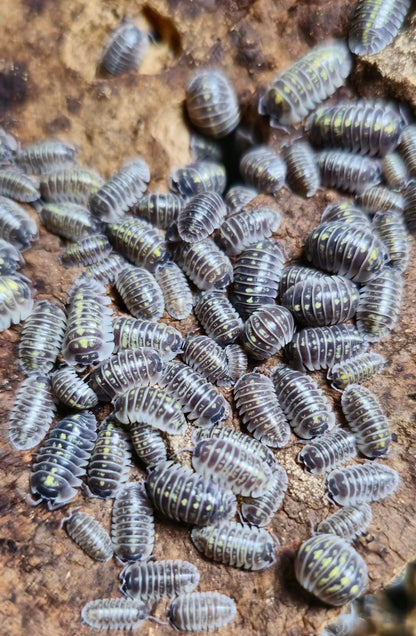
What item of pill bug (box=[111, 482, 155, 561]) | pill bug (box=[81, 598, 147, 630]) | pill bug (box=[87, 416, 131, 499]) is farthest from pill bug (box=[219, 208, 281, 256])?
pill bug (box=[81, 598, 147, 630])

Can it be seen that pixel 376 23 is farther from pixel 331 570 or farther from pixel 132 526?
pixel 132 526

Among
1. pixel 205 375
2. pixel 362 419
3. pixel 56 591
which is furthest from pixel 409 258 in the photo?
pixel 56 591

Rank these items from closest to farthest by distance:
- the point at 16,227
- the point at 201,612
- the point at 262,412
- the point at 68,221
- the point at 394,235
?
the point at 201,612 < the point at 262,412 < the point at 394,235 < the point at 16,227 < the point at 68,221

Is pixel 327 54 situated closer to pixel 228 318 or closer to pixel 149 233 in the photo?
pixel 149 233

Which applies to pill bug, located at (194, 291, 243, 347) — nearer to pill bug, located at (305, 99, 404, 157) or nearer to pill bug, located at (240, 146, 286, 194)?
pill bug, located at (240, 146, 286, 194)

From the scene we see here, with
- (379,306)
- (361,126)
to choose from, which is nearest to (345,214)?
(361,126)

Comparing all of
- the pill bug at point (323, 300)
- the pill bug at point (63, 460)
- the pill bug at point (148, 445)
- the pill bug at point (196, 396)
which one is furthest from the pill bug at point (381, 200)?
the pill bug at point (63, 460)

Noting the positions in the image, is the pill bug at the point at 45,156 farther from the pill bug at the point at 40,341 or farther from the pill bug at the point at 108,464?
the pill bug at the point at 108,464
